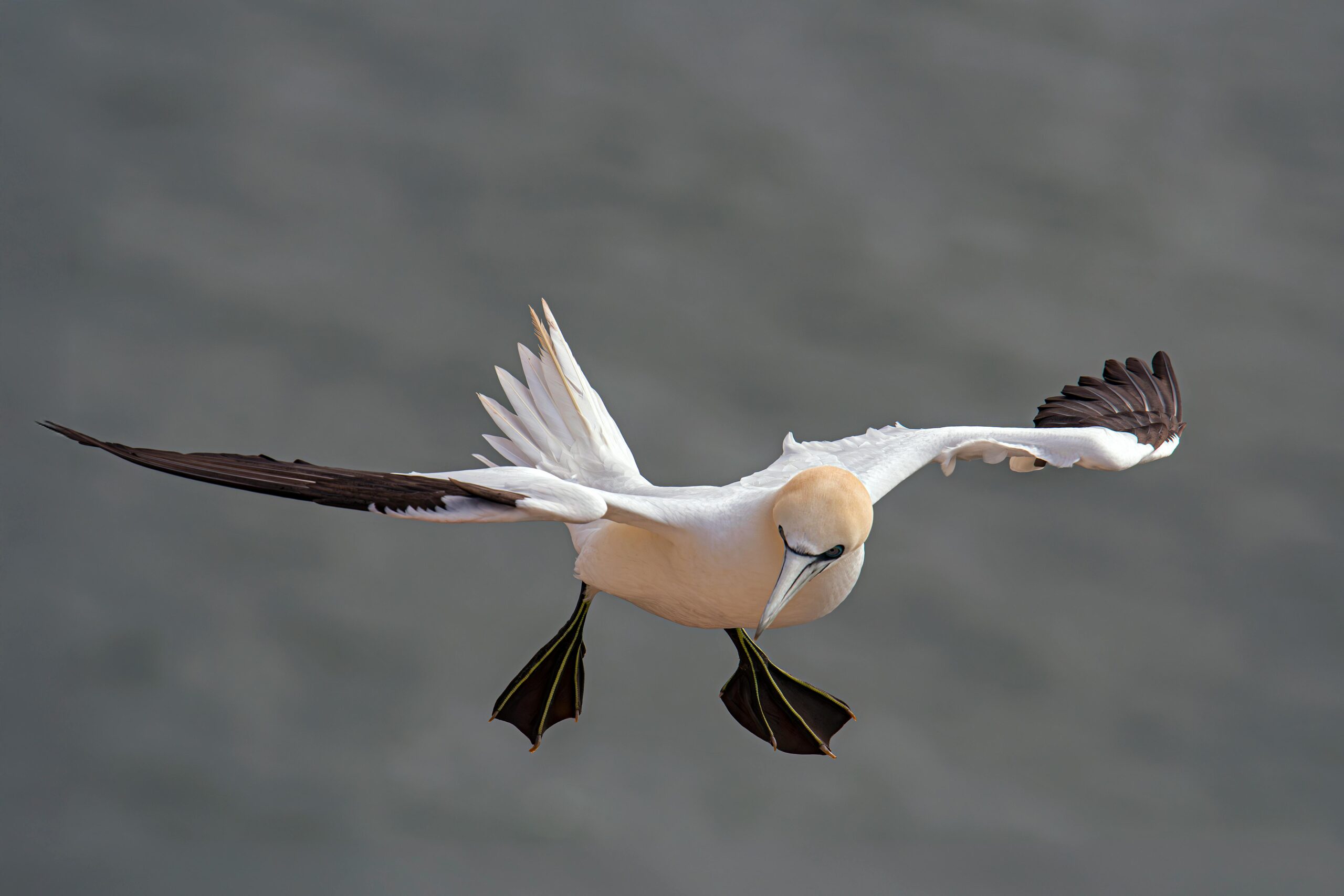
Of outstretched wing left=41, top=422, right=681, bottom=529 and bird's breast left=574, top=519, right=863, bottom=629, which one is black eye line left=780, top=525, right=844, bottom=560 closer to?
bird's breast left=574, top=519, right=863, bottom=629

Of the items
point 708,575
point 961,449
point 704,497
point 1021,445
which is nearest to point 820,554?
point 708,575

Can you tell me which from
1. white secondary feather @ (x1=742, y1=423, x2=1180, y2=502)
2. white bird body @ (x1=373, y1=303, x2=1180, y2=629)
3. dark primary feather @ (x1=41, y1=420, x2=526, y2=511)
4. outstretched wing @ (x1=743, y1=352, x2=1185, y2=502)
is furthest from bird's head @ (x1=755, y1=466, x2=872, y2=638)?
dark primary feather @ (x1=41, y1=420, x2=526, y2=511)

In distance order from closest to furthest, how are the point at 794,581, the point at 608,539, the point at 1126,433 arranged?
the point at 794,581 < the point at 608,539 < the point at 1126,433

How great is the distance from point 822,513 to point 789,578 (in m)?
0.22

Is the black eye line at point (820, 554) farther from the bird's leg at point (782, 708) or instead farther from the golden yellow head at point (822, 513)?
the bird's leg at point (782, 708)

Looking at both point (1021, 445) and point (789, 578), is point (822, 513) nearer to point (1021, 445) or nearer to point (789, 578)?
point (789, 578)

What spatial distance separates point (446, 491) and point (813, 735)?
214 cm

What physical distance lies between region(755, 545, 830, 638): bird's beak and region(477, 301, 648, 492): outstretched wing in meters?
0.95

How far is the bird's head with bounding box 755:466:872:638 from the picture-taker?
15.8 feet

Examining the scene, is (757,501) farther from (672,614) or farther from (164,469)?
(164,469)

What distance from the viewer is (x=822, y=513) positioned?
15.8 feet

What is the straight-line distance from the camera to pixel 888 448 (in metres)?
5.66

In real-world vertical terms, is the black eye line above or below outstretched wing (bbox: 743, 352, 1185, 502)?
below

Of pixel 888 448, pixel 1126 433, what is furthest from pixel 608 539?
pixel 1126 433
